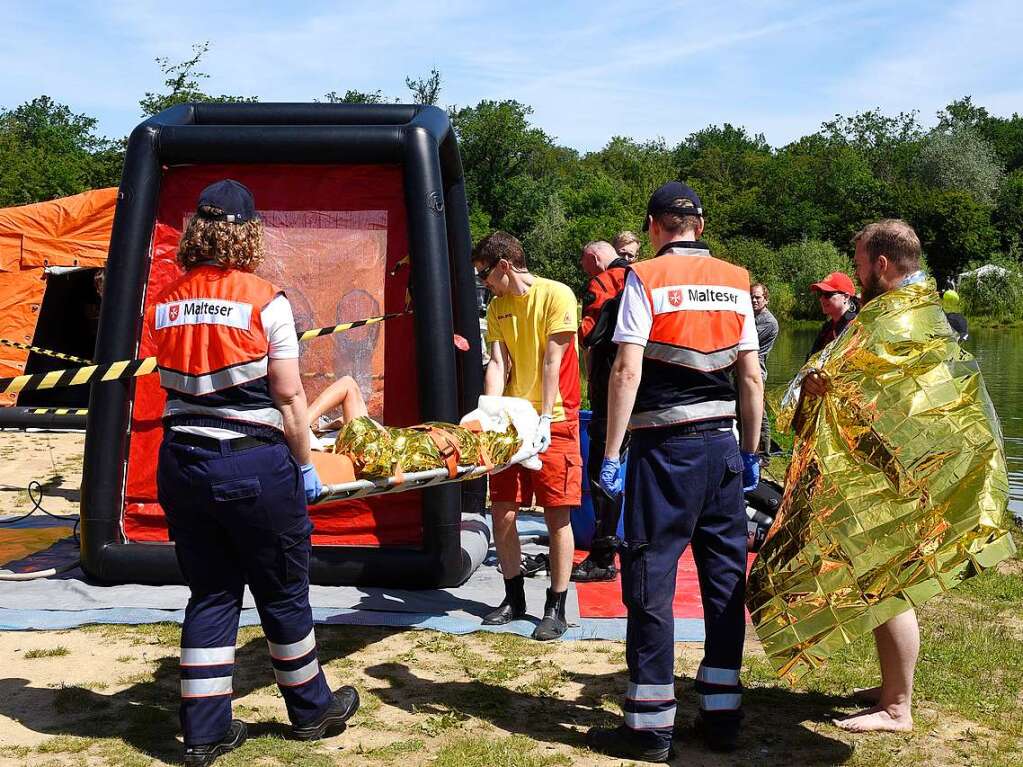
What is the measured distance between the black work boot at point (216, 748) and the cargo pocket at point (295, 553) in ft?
1.87

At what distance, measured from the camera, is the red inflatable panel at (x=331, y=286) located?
6.26 m

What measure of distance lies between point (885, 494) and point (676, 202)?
4.27ft

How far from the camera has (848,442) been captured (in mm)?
4125

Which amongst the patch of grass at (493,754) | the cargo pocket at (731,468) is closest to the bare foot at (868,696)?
the cargo pocket at (731,468)

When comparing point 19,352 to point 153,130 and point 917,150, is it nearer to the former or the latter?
point 153,130

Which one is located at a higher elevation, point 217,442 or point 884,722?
point 217,442

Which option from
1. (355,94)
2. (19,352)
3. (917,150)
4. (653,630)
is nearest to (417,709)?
(653,630)

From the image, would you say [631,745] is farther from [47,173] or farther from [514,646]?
[47,173]

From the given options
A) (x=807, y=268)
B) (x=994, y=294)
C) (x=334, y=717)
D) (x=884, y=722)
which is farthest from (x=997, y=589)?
(x=807, y=268)

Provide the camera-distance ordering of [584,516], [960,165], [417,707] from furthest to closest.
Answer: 1. [960,165]
2. [584,516]
3. [417,707]

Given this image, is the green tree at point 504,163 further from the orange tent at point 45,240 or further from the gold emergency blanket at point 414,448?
the gold emergency blanket at point 414,448

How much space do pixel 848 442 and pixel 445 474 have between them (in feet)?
6.39

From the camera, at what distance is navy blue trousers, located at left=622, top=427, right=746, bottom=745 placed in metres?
4.01

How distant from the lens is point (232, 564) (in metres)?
4.09
